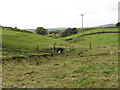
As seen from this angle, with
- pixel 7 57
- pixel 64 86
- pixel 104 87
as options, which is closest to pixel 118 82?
pixel 104 87

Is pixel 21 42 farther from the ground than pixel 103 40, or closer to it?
A: farther from the ground

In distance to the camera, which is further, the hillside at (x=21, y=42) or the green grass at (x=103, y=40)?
the green grass at (x=103, y=40)

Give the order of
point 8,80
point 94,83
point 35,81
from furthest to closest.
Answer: point 8,80 < point 35,81 < point 94,83

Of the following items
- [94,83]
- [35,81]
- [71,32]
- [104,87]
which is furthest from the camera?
[71,32]

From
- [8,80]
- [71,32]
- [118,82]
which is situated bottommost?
[8,80]

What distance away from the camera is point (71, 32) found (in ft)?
484

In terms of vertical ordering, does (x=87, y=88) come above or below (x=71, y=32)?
below

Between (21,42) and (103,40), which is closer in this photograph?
(21,42)

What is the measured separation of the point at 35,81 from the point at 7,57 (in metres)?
19.8

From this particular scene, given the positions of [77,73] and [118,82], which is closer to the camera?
[118,82]

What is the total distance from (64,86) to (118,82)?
19.7 ft

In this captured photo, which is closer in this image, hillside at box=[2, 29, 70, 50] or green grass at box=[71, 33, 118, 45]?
hillside at box=[2, 29, 70, 50]

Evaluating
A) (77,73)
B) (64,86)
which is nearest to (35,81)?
Result: (64,86)

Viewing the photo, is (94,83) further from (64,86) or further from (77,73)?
(77,73)
